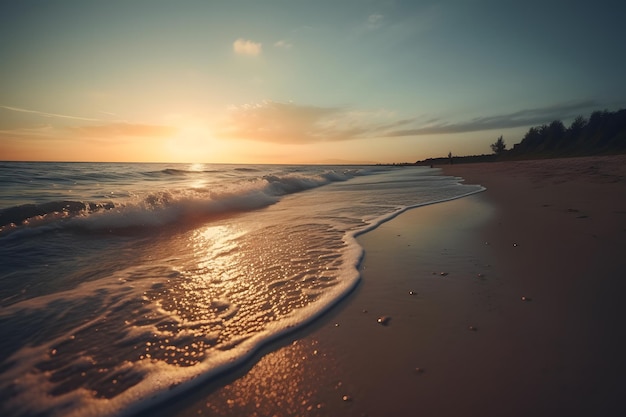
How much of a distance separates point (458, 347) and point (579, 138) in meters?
75.9

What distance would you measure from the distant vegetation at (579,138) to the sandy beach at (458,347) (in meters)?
59.3

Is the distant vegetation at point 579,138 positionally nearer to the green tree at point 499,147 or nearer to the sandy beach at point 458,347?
the green tree at point 499,147

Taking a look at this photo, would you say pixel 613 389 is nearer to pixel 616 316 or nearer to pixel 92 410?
pixel 616 316

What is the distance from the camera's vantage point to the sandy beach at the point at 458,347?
170cm

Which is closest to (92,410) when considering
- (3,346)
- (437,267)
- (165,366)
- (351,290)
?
(165,366)

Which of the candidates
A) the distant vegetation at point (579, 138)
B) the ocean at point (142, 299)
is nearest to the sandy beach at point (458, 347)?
the ocean at point (142, 299)

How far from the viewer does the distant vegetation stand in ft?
163

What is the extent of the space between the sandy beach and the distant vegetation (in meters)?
59.3

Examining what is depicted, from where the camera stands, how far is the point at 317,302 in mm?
2982

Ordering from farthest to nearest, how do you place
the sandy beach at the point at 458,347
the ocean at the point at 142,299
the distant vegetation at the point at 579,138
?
the distant vegetation at the point at 579,138 → the ocean at the point at 142,299 → the sandy beach at the point at 458,347

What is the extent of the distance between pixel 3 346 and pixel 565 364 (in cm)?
426

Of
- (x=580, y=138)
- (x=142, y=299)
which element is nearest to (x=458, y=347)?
(x=142, y=299)

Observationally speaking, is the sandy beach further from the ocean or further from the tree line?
the tree line

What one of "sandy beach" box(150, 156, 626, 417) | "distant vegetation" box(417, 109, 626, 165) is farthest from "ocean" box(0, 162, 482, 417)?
"distant vegetation" box(417, 109, 626, 165)
